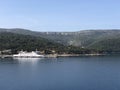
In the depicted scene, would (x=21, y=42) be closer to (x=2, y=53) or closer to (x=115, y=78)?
(x=2, y=53)

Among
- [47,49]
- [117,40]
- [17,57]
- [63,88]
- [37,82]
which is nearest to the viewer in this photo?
[63,88]

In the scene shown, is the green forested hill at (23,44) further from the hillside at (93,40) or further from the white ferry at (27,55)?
the hillside at (93,40)

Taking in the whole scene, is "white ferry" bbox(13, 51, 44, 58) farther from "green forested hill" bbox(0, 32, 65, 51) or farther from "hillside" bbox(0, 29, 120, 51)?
"hillside" bbox(0, 29, 120, 51)

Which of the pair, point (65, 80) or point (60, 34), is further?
point (60, 34)

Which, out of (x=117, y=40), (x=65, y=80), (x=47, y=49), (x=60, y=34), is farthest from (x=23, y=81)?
(x=60, y=34)

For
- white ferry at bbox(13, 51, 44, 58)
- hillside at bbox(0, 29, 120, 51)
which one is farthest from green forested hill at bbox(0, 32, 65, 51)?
hillside at bbox(0, 29, 120, 51)

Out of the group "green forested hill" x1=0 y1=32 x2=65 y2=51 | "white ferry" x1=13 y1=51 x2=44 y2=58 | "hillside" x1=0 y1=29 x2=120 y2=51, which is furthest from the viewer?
"hillside" x1=0 y1=29 x2=120 y2=51

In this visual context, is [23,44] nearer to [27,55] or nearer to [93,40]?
[27,55]

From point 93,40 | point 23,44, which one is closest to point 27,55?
point 23,44

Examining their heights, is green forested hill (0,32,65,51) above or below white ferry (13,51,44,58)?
above

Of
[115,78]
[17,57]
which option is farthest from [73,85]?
[17,57]

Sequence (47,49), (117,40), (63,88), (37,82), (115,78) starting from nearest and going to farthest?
(63,88), (37,82), (115,78), (47,49), (117,40)
